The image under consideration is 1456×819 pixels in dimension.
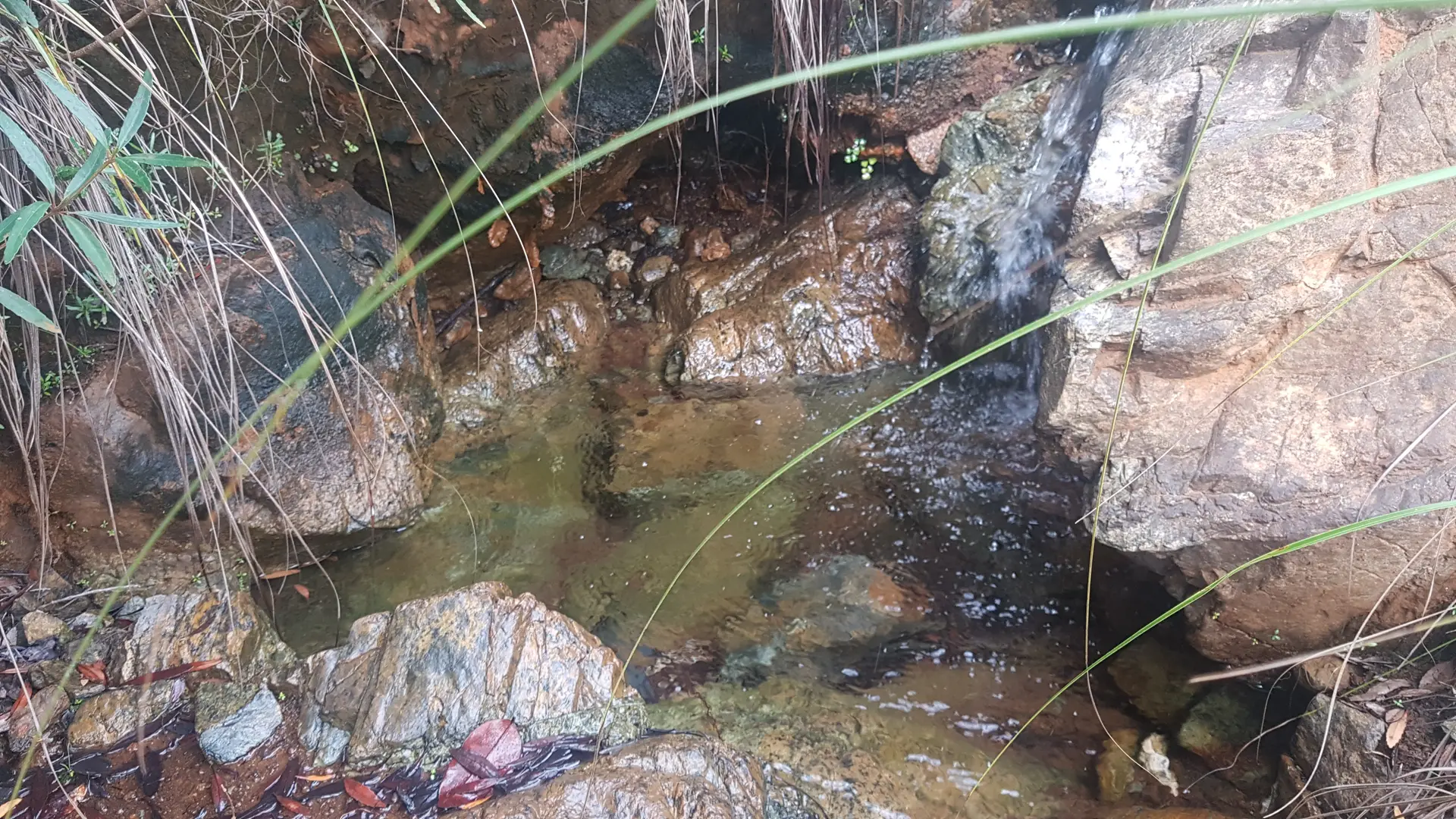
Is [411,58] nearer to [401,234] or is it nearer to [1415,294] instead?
[401,234]

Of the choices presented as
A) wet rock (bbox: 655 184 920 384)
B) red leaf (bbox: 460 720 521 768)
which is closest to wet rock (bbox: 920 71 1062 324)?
wet rock (bbox: 655 184 920 384)

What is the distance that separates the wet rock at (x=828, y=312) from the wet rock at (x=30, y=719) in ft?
8.33

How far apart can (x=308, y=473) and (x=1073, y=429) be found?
8.36 ft

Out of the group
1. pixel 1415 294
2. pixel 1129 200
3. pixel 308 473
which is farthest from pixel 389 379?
pixel 1415 294

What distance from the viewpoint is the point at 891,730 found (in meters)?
2.18

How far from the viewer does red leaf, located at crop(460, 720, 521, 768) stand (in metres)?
1.93

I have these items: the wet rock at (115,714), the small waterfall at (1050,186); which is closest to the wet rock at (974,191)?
the small waterfall at (1050,186)

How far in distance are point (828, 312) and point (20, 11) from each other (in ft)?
10.0

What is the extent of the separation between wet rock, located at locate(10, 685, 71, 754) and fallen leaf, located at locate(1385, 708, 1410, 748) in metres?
3.25

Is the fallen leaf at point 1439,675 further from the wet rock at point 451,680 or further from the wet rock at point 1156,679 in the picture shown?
the wet rock at point 451,680

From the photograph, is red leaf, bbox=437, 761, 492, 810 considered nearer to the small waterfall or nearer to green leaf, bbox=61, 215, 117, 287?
green leaf, bbox=61, 215, 117, 287

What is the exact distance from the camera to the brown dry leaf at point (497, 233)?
12.3 ft

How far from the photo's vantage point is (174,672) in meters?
2.12

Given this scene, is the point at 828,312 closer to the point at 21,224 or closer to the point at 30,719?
the point at 21,224
